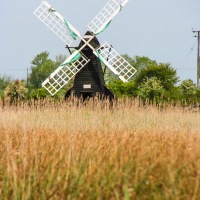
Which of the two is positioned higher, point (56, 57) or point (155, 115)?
point (56, 57)

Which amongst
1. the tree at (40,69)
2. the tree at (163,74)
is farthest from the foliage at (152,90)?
the tree at (40,69)

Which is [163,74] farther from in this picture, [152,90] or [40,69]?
[40,69]

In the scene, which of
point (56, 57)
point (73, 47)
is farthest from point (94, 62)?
point (56, 57)

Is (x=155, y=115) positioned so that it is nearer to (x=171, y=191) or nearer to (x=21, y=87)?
(x=171, y=191)

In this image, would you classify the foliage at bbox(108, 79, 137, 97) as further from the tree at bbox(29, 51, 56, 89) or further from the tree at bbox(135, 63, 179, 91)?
the tree at bbox(29, 51, 56, 89)

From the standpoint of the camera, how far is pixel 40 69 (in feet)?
207

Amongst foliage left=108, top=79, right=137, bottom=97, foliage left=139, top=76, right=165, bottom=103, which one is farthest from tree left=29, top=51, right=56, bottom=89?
foliage left=139, top=76, right=165, bottom=103

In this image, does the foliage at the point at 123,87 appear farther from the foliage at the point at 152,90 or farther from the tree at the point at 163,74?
the foliage at the point at 152,90

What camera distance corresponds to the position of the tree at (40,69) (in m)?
62.6

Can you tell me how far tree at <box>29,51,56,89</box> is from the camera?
62.6 meters

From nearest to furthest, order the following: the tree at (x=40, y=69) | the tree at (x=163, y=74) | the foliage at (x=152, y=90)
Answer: the foliage at (x=152, y=90)
the tree at (x=163, y=74)
the tree at (x=40, y=69)

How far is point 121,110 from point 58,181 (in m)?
9.42

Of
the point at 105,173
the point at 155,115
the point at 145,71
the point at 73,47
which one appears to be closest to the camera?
the point at 105,173

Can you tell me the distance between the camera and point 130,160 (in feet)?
12.3
